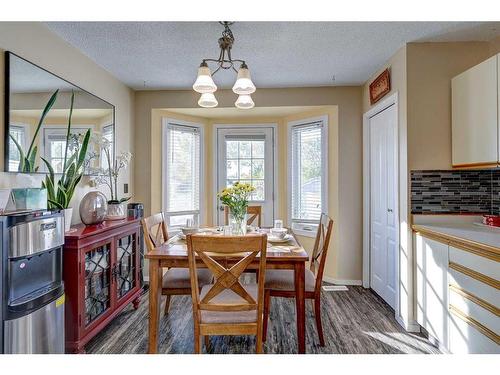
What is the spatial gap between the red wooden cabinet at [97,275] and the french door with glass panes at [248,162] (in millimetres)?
1588

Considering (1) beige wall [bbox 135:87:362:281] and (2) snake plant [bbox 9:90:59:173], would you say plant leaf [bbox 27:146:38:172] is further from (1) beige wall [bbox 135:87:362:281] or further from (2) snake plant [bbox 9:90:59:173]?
(1) beige wall [bbox 135:87:362:281]

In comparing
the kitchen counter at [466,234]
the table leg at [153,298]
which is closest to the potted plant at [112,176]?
the table leg at [153,298]

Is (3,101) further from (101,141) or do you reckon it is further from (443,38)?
(443,38)

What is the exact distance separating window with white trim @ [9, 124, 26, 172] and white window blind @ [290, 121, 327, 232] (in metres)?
2.91

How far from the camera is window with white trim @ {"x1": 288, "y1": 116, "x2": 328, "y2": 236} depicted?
12.4ft

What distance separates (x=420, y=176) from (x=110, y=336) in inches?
112

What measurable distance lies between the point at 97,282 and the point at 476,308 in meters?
2.54

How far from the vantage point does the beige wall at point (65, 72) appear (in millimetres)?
1907

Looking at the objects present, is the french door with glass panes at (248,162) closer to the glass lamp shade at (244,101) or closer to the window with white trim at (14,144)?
the glass lamp shade at (244,101)

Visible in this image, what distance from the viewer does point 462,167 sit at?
2377mm

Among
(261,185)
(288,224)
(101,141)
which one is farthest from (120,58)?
(288,224)

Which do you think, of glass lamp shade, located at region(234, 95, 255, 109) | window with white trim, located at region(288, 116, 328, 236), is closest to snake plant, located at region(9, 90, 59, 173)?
glass lamp shade, located at region(234, 95, 255, 109)
